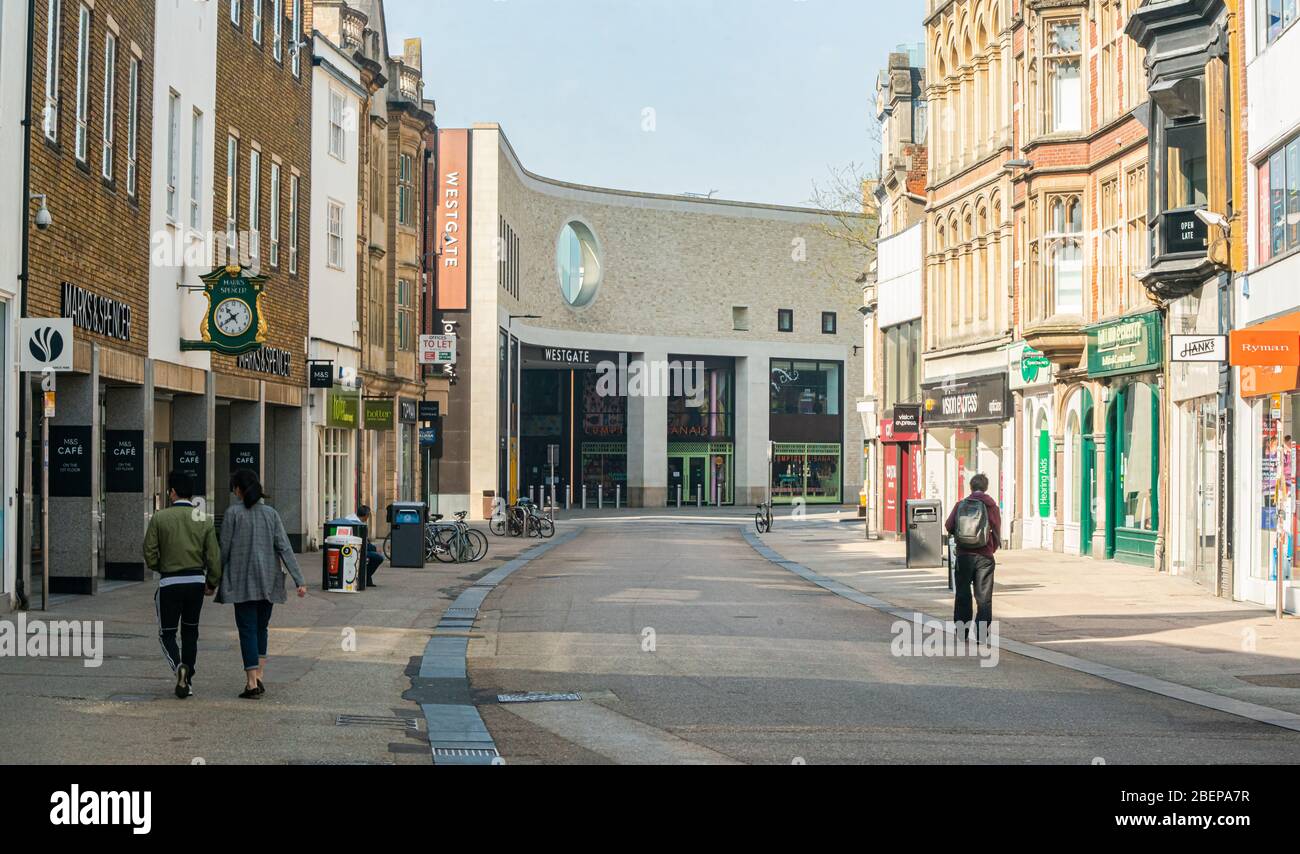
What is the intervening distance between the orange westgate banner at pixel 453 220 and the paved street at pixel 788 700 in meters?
40.0

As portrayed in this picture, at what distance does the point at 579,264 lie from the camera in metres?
80.9

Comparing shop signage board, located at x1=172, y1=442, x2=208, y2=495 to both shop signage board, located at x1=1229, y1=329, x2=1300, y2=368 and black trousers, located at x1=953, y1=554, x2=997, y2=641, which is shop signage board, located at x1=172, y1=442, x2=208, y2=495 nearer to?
black trousers, located at x1=953, y1=554, x2=997, y2=641

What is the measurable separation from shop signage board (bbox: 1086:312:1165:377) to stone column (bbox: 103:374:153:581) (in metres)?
16.5

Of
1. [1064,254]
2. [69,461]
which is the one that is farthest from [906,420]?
[69,461]

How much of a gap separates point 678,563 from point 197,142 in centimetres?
1225

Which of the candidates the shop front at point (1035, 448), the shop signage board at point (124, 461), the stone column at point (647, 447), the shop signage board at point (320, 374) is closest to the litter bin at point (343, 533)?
the shop signage board at point (124, 461)

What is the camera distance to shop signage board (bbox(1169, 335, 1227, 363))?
20923mm

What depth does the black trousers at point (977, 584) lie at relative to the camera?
1697 centimetres

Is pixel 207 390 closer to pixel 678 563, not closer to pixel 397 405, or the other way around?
pixel 678 563

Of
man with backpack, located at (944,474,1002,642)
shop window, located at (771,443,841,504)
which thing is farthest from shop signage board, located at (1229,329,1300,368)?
shop window, located at (771,443,841,504)

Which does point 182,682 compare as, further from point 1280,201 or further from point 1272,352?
point 1280,201

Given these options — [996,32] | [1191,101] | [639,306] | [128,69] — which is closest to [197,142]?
[128,69]
